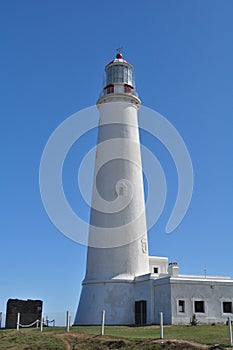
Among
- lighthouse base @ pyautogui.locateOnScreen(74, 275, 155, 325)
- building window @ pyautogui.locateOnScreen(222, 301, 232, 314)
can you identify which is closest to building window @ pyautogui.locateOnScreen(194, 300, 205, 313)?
building window @ pyautogui.locateOnScreen(222, 301, 232, 314)

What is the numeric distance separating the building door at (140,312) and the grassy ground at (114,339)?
5.80 m

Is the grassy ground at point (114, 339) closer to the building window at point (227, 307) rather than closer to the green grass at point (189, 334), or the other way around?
the green grass at point (189, 334)

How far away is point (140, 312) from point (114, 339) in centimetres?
999

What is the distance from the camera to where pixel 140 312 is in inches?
1171

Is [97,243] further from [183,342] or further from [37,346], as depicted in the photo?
[183,342]

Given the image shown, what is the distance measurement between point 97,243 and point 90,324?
5.16 meters

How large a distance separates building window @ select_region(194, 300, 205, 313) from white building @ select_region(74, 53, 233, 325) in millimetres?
56

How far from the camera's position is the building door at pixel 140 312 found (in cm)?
2941

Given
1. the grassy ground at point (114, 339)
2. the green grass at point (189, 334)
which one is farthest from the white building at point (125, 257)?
the grassy ground at point (114, 339)

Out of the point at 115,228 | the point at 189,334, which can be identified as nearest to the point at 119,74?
the point at 115,228

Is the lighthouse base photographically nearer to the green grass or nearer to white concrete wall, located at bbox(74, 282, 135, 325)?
white concrete wall, located at bbox(74, 282, 135, 325)

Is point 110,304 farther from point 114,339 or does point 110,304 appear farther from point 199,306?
point 114,339

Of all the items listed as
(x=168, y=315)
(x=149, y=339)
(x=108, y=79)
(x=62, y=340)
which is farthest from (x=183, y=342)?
(x=108, y=79)

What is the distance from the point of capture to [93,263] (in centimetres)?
3172
